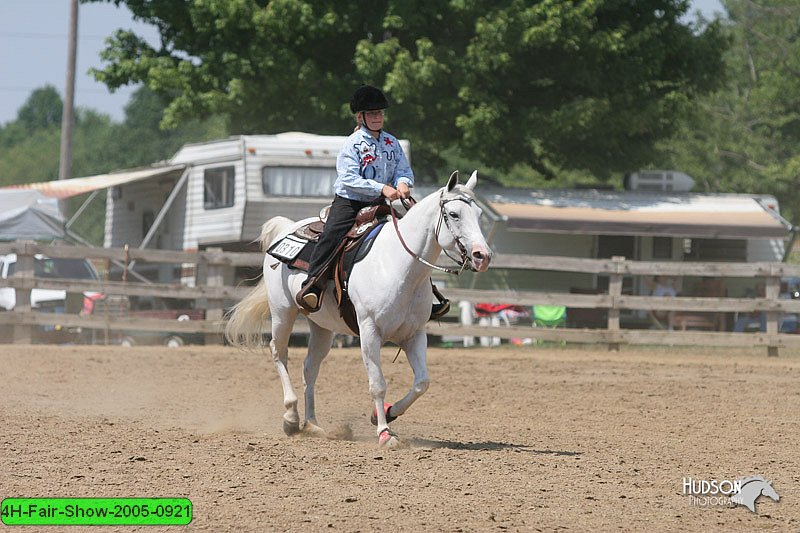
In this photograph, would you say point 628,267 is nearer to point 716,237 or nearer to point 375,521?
point 716,237

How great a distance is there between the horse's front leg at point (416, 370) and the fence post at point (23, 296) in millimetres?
10128

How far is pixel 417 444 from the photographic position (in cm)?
770

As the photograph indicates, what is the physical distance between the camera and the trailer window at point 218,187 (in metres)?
19.4

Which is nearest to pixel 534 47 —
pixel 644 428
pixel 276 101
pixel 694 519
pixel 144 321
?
pixel 276 101

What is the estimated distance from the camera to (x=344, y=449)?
7035 millimetres

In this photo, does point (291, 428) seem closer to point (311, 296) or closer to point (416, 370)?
point (311, 296)

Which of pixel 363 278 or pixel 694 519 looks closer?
pixel 694 519

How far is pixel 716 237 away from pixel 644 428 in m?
13.6

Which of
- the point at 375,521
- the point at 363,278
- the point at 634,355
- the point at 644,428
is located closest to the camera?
the point at 375,521

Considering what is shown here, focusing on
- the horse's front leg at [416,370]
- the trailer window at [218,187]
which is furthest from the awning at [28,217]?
the horse's front leg at [416,370]

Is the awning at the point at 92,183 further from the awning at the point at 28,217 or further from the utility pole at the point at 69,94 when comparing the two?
the utility pole at the point at 69,94

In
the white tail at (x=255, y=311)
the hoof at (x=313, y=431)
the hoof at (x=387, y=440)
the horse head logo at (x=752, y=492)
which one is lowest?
the hoof at (x=313, y=431)

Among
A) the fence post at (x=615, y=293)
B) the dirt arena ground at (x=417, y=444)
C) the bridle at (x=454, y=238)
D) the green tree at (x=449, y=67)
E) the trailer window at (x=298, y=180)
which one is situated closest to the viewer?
the dirt arena ground at (x=417, y=444)

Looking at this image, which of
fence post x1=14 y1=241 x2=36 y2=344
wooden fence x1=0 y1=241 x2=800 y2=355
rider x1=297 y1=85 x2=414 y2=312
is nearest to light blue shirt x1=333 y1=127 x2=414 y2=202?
rider x1=297 y1=85 x2=414 y2=312
